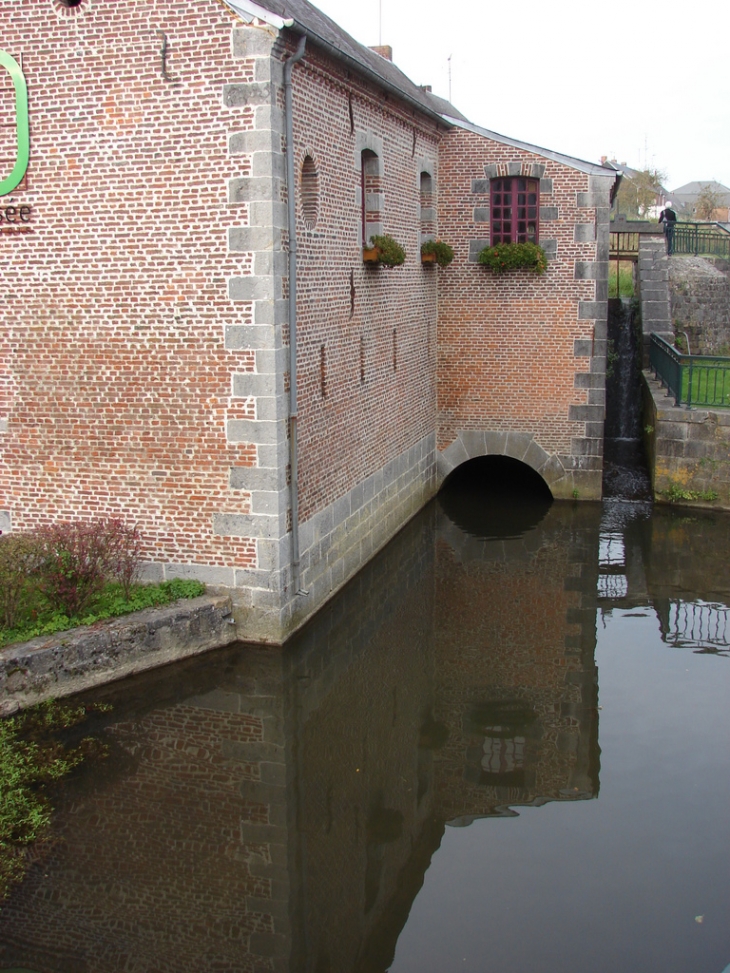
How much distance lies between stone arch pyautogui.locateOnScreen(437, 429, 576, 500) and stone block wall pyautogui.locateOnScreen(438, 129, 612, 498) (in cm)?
2

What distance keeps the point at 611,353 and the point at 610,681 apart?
1191 cm

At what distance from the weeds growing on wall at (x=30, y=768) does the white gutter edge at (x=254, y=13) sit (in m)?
6.09

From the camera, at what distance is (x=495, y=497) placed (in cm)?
1598

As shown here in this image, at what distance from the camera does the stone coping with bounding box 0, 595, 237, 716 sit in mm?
8055

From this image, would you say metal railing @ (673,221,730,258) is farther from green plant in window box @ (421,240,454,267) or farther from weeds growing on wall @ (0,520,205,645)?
weeds growing on wall @ (0,520,205,645)

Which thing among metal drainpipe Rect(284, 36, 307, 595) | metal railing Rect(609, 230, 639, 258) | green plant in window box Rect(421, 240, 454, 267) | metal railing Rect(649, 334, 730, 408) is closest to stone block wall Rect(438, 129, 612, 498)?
green plant in window box Rect(421, 240, 454, 267)

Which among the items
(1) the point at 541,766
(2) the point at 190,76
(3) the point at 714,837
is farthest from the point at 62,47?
(3) the point at 714,837

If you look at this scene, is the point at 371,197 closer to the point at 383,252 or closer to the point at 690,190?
the point at 383,252

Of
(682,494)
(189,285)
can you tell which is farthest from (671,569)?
(189,285)

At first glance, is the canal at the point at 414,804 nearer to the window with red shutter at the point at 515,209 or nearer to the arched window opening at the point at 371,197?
the arched window opening at the point at 371,197

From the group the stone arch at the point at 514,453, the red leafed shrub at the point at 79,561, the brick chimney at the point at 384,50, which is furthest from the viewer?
the brick chimney at the point at 384,50

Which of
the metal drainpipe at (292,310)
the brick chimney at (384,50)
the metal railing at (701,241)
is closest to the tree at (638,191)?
the metal railing at (701,241)

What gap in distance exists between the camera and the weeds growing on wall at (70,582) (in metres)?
8.53

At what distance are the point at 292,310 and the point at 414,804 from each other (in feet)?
15.4
